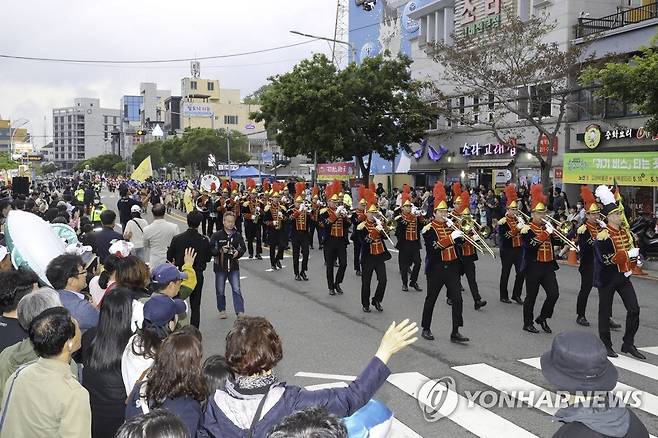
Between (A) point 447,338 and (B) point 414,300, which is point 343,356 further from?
(B) point 414,300

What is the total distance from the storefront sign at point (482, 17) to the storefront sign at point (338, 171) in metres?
8.86

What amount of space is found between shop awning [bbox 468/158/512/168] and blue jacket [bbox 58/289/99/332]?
1006 inches

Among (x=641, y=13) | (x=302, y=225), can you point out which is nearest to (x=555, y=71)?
(x=641, y=13)

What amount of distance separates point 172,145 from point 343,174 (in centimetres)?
4603

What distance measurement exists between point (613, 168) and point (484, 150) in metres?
11.4

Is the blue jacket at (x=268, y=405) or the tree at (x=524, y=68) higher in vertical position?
the tree at (x=524, y=68)

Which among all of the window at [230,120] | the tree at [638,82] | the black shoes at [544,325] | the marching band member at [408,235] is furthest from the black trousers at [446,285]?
the window at [230,120]

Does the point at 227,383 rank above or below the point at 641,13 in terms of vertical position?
below

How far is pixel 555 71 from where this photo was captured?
74.8 ft

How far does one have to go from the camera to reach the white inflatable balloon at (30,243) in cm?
655

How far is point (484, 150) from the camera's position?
30438mm

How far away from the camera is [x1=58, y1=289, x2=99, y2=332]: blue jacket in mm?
4918

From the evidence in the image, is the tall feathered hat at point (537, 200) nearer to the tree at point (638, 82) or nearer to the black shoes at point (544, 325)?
the black shoes at point (544, 325)

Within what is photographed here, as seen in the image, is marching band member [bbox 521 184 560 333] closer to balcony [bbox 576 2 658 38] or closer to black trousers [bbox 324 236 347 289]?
black trousers [bbox 324 236 347 289]
